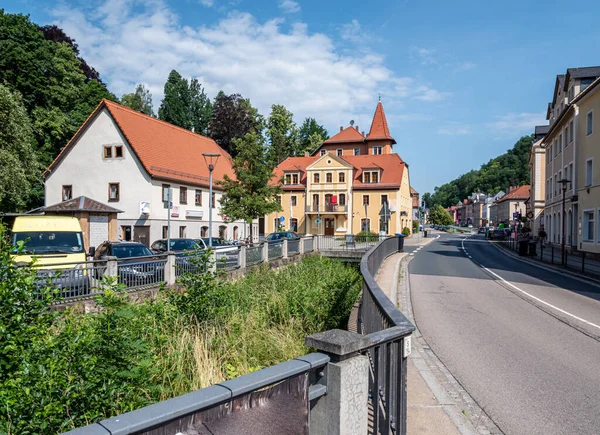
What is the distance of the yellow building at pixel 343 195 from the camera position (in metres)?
54.7

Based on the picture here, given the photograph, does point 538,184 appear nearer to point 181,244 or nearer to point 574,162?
point 574,162

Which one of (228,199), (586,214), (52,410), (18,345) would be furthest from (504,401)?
(228,199)

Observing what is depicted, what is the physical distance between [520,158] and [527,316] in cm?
15404

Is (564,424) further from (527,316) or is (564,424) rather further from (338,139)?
(338,139)

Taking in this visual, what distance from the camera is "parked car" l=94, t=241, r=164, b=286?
1291cm

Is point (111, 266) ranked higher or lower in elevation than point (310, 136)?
lower

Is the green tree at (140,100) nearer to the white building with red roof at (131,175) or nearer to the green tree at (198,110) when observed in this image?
the green tree at (198,110)

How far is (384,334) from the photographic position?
11.1ft

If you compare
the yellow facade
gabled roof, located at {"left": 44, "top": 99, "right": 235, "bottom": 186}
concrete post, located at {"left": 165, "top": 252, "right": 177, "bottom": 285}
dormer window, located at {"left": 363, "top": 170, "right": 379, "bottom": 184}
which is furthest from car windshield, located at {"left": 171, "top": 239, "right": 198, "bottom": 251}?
dormer window, located at {"left": 363, "top": 170, "right": 379, "bottom": 184}

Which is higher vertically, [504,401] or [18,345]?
[18,345]

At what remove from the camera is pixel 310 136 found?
276 feet

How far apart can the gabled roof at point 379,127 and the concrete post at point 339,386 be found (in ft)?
216

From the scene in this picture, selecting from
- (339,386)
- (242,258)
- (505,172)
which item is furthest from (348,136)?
(505,172)

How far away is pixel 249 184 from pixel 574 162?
22.2 metres
